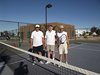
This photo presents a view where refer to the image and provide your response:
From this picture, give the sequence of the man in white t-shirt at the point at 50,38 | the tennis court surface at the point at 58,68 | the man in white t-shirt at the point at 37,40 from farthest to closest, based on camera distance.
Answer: the man in white t-shirt at the point at 37,40
the man in white t-shirt at the point at 50,38
the tennis court surface at the point at 58,68

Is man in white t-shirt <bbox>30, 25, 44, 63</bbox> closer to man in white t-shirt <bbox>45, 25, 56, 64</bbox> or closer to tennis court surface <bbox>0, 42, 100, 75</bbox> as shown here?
man in white t-shirt <bbox>45, 25, 56, 64</bbox>

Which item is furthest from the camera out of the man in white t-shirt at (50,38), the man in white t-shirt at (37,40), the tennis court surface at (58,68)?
the man in white t-shirt at (37,40)

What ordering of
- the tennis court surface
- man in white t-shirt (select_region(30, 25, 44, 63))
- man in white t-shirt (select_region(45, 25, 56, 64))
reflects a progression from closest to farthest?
1. the tennis court surface
2. man in white t-shirt (select_region(45, 25, 56, 64))
3. man in white t-shirt (select_region(30, 25, 44, 63))

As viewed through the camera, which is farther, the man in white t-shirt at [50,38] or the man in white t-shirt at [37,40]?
the man in white t-shirt at [37,40]

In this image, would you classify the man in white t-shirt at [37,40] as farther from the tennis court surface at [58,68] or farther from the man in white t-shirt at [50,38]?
the tennis court surface at [58,68]

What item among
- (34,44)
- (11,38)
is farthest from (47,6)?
(34,44)

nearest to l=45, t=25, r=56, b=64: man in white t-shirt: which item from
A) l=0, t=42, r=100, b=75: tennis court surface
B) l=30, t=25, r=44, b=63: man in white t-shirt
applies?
l=30, t=25, r=44, b=63: man in white t-shirt

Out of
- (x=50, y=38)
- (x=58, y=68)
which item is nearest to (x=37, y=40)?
(x=50, y=38)

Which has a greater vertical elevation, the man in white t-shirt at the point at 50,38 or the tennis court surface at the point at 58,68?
the man in white t-shirt at the point at 50,38

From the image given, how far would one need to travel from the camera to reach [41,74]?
6.04 meters

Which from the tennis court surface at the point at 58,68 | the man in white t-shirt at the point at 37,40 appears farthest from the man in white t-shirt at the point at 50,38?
the tennis court surface at the point at 58,68

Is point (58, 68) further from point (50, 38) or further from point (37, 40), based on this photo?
point (37, 40)

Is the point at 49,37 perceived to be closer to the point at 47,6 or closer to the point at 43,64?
the point at 43,64

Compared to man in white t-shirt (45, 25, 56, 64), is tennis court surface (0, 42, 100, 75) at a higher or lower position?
lower
